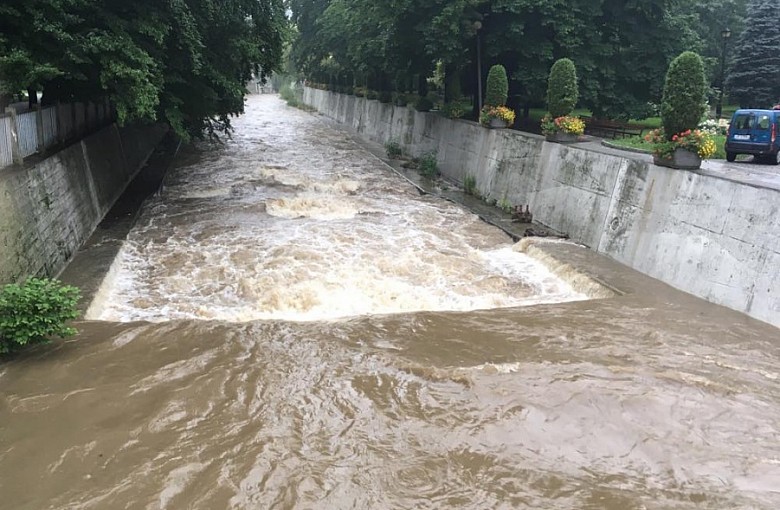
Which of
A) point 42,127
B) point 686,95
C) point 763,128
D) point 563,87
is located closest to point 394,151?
point 563,87

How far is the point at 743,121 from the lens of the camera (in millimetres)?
16094

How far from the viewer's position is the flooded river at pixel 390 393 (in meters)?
5.50

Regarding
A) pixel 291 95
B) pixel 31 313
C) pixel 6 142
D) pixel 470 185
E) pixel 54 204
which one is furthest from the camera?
pixel 291 95

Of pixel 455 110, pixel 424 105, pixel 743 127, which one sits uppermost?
pixel 743 127

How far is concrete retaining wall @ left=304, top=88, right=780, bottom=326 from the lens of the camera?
9.38m

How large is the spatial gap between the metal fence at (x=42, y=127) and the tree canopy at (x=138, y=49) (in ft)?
1.89

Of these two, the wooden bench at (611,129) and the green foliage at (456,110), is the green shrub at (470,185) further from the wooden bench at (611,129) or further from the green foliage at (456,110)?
the wooden bench at (611,129)

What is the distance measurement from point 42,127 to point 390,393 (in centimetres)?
1078

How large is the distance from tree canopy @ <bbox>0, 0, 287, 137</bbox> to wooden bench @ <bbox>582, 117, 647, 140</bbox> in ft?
36.2

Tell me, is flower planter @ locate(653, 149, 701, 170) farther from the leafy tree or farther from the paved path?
the leafy tree

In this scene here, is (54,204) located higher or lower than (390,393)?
higher

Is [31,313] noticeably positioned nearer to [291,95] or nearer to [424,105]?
[424,105]

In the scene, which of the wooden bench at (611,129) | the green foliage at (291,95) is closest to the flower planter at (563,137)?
the wooden bench at (611,129)

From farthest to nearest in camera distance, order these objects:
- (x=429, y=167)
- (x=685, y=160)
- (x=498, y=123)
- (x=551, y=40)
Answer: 1. (x=429, y=167)
2. (x=551, y=40)
3. (x=498, y=123)
4. (x=685, y=160)
